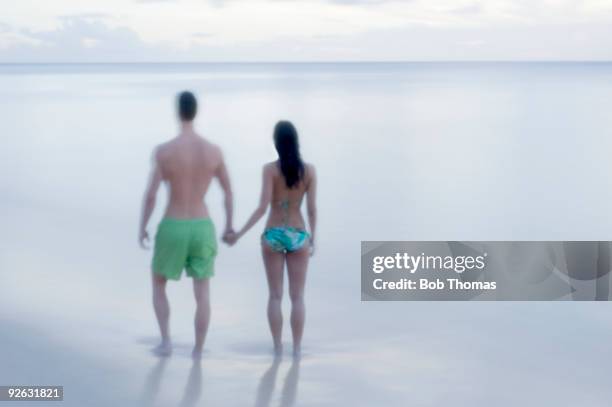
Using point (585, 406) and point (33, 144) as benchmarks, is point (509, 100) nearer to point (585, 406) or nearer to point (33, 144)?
point (33, 144)

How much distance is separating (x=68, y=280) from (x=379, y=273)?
2438 mm

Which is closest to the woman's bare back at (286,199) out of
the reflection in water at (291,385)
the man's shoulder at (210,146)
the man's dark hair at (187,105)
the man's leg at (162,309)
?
the man's shoulder at (210,146)

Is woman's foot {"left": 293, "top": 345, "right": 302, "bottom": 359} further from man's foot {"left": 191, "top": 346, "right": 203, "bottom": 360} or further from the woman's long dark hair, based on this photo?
the woman's long dark hair

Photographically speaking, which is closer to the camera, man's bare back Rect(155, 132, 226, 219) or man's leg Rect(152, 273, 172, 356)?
man's bare back Rect(155, 132, 226, 219)

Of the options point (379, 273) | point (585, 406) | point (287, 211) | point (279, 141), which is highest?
point (279, 141)

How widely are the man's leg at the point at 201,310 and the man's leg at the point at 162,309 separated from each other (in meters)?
0.16

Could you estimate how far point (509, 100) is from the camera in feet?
109

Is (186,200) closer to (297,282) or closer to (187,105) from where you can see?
(187,105)

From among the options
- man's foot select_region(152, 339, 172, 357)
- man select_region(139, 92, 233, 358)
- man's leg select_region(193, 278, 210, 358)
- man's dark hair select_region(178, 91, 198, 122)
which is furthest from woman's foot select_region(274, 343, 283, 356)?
man's dark hair select_region(178, 91, 198, 122)

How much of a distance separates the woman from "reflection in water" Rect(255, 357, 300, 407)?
1.47 ft

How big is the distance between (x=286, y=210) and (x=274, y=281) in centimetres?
42

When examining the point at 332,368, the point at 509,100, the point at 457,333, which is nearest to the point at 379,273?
the point at 457,333

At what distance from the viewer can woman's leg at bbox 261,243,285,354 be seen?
15.4 feet

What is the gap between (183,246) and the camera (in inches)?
179
